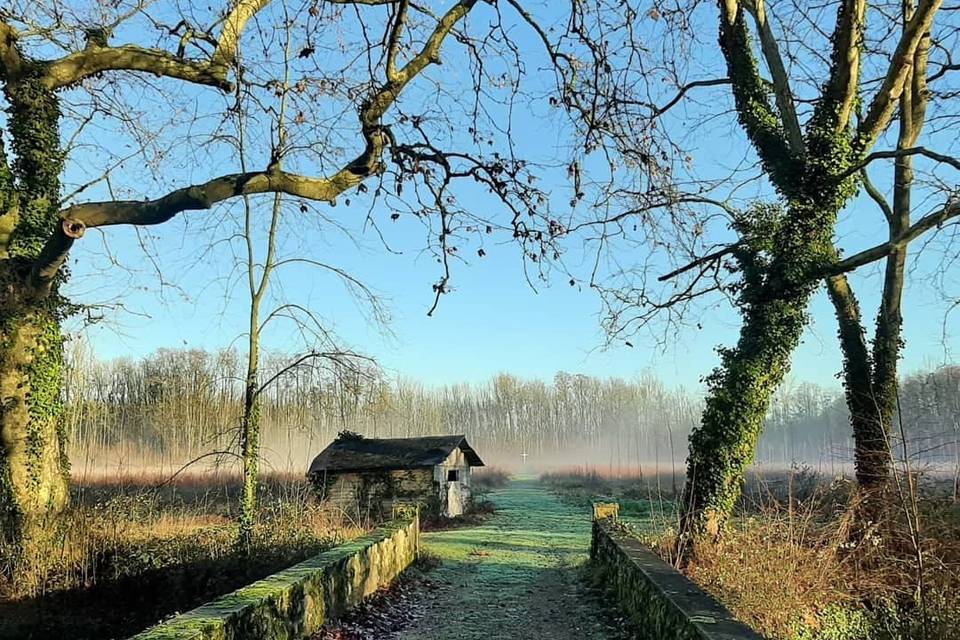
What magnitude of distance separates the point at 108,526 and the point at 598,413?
77013 mm

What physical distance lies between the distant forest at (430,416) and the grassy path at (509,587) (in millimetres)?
3516

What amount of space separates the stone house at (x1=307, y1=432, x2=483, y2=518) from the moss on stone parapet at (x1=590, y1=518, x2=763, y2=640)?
15206 mm

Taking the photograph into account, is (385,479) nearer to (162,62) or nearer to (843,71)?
(162,62)

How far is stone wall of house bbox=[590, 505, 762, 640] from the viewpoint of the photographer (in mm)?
4836

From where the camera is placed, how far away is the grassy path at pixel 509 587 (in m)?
7.99

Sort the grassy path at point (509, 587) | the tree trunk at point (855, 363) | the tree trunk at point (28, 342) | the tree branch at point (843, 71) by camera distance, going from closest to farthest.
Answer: the grassy path at point (509, 587) → the tree trunk at point (28, 342) → the tree branch at point (843, 71) → the tree trunk at point (855, 363)

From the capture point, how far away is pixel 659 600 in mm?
6145

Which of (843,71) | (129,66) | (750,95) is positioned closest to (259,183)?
→ (129,66)

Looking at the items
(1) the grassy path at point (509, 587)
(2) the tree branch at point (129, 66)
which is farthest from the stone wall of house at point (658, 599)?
(2) the tree branch at point (129, 66)

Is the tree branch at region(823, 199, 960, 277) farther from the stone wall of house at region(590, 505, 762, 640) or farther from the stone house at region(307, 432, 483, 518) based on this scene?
the stone house at region(307, 432, 483, 518)

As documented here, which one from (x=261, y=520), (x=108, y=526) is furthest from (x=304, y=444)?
(x=108, y=526)

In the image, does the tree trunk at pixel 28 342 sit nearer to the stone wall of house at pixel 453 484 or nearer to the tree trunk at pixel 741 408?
the tree trunk at pixel 741 408

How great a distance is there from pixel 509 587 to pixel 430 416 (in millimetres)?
61788

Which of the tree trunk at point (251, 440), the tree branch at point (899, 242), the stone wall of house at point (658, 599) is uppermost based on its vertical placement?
the tree branch at point (899, 242)
